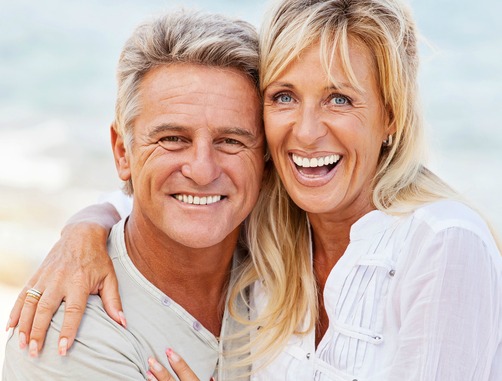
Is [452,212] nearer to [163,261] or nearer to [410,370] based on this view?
[410,370]

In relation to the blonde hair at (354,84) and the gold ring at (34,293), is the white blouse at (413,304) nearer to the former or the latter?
the blonde hair at (354,84)

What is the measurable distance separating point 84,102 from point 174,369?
366 inches

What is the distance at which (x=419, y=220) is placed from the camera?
2.26 m

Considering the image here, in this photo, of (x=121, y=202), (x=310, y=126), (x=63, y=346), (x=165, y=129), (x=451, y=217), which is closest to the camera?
(x=451, y=217)

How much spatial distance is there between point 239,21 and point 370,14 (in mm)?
482

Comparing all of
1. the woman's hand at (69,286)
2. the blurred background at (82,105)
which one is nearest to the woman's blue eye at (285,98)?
the woman's hand at (69,286)

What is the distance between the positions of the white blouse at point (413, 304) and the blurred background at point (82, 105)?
4.42 metres

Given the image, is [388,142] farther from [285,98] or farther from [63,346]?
[63,346]

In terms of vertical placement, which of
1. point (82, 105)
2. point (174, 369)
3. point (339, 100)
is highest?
point (339, 100)

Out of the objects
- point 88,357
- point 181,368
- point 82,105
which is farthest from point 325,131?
point 82,105

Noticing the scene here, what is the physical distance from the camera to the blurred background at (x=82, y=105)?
877 cm

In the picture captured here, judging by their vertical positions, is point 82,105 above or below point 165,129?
below

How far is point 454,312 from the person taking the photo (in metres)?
2.06

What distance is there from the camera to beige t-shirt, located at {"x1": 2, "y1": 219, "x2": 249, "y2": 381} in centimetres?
232
